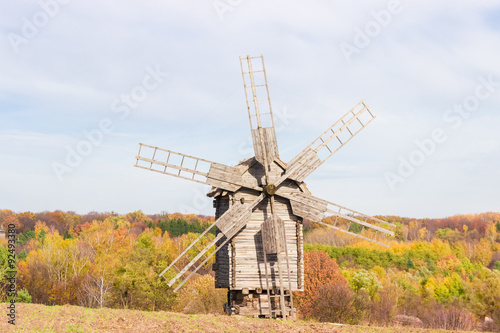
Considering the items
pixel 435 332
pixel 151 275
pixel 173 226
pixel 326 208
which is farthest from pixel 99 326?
pixel 173 226

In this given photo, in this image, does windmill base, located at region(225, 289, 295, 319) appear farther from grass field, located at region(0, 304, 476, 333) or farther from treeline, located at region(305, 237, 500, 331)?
treeline, located at region(305, 237, 500, 331)

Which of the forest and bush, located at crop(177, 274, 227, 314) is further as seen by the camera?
bush, located at crop(177, 274, 227, 314)

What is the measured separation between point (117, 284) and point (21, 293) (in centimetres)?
811

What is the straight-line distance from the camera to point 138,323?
720 inches

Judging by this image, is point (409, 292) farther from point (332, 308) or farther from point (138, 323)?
point (138, 323)

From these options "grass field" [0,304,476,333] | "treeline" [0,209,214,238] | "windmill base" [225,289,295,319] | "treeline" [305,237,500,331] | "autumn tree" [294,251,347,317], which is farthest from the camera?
"treeline" [0,209,214,238]

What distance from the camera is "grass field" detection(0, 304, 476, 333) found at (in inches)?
690

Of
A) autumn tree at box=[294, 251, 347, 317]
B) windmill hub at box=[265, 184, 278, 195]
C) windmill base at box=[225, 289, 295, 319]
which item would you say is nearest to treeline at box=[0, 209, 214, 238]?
autumn tree at box=[294, 251, 347, 317]

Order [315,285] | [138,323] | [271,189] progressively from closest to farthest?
1. [138,323]
2. [271,189]
3. [315,285]

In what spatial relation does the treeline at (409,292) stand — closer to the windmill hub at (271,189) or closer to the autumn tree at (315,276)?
the autumn tree at (315,276)

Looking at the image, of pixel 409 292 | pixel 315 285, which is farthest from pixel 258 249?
pixel 409 292

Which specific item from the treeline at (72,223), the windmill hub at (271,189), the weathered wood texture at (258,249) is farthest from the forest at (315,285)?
the treeline at (72,223)

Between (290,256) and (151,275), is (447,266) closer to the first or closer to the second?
(151,275)

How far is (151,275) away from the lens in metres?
40.2
